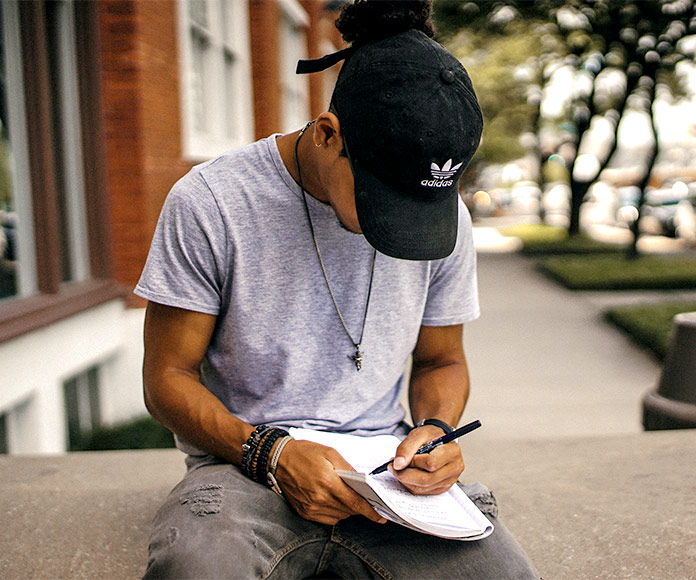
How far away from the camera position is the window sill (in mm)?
4297

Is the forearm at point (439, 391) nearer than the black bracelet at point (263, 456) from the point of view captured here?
No

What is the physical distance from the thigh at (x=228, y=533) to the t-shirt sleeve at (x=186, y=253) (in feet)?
1.63

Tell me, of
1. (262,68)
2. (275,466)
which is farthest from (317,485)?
(262,68)

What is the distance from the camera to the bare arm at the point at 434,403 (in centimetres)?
210

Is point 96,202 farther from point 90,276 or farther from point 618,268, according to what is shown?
point 618,268

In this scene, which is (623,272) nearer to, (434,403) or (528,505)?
(528,505)

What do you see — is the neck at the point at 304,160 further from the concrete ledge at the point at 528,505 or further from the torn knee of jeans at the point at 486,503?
the concrete ledge at the point at 528,505

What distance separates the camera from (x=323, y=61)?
2295mm

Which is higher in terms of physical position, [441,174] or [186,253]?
[441,174]

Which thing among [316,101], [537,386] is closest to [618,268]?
[316,101]

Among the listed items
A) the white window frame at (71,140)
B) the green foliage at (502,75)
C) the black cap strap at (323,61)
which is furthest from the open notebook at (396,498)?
the green foliage at (502,75)

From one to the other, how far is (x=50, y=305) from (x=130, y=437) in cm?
108

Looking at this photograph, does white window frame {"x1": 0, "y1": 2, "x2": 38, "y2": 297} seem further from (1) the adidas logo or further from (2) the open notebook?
(1) the adidas logo

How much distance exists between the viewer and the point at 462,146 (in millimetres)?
2018
